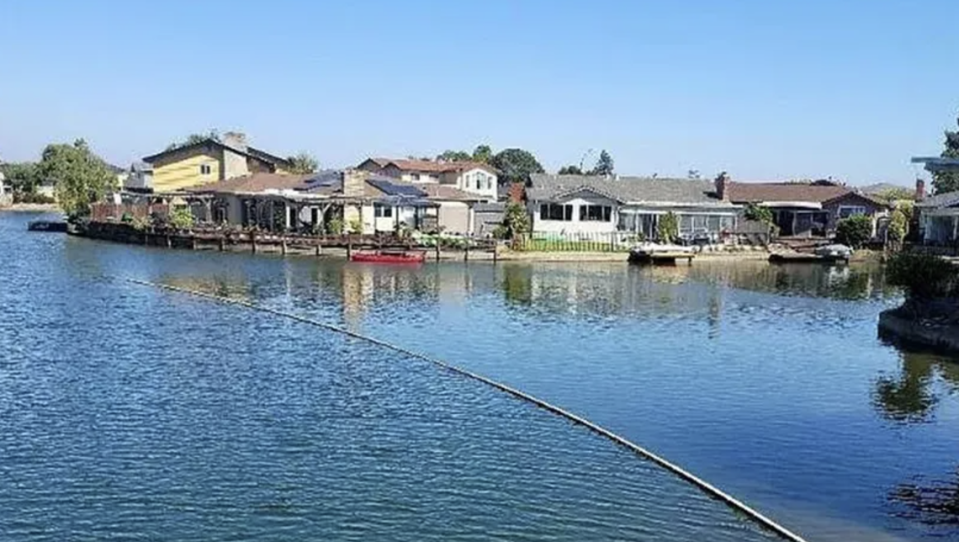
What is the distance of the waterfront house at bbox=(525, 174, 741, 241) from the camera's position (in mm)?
69312

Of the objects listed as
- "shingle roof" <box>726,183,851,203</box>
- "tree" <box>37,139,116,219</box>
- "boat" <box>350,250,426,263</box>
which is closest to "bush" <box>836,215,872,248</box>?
"shingle roof" <box>726,183,851,203</box>

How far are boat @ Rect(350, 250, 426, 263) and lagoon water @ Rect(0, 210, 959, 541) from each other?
17.5 metres

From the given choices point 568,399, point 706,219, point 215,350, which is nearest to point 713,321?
point 568,399

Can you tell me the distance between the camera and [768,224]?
240 ft

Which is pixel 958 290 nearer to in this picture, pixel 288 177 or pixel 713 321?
pixel 713 321

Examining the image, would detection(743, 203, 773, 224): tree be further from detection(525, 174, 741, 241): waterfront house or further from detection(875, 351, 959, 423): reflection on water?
detection(875, 351, 959, 423): reflection on water

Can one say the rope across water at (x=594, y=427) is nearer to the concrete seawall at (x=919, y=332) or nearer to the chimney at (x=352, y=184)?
the concrete seawall at (x=919, y=332)

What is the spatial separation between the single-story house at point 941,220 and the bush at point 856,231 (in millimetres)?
4469

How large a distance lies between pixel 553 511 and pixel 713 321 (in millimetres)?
23732

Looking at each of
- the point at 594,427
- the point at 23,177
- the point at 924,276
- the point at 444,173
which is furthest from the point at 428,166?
the point at 23,177

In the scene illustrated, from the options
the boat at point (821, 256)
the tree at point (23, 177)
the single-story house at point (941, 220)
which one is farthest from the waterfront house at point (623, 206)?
the tree at point (23, 177)

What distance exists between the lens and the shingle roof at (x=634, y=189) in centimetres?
7038

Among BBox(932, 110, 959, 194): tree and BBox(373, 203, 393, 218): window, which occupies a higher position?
BBox(932, 110, 959, 194): tree

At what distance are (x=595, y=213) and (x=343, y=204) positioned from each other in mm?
19168
